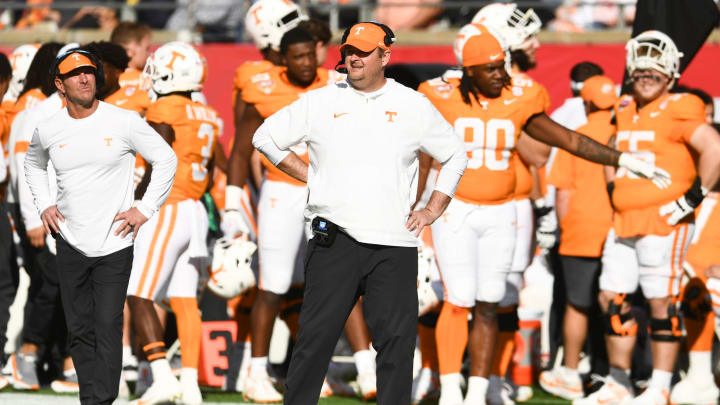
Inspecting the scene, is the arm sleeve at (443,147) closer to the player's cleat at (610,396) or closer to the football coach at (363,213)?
the football coach at (363,213)

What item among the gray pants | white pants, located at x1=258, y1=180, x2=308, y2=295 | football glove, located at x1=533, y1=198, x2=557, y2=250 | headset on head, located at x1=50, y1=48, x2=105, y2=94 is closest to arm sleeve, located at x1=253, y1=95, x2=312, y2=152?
the gray pants

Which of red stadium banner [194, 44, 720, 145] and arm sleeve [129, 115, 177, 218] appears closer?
arm sleeve [129, 115, 177, 218]

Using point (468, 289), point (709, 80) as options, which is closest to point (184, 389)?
point (468, 289)

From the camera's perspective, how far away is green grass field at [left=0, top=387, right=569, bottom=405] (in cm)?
780

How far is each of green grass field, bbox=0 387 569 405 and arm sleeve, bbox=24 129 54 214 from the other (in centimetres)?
165

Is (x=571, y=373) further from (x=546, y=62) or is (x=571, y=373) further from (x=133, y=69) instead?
(x=133, y=69)

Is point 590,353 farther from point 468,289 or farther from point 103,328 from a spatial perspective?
point 103,328

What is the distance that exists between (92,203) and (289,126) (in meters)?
1.20

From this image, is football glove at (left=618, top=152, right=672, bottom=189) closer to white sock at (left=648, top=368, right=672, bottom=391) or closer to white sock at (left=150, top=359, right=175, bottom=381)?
white sock at (left=648, top=368, right=672, bottom=391)

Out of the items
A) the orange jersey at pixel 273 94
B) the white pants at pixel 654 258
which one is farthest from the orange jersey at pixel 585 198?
the orange jersey at pixel 273 94

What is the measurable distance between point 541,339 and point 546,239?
1.07 m

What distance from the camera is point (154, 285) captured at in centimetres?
765

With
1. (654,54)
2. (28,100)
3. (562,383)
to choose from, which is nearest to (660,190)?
(654,54)

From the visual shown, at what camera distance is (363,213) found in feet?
19.0
